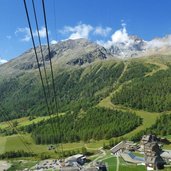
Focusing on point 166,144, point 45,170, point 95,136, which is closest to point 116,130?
point 95,136

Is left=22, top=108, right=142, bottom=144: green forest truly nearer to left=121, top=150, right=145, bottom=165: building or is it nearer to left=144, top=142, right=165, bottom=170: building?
left=121, top=150, right=145, bottom=165: building

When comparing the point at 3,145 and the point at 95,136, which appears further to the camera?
the point at 3,145

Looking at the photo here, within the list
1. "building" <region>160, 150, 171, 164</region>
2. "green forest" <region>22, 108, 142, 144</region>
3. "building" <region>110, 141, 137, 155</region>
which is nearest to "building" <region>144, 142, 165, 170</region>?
"building" <region>160, 150, 171, 164</region>

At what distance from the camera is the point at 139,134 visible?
6137 inches

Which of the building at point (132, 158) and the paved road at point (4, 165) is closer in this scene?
the building at point (132, 158)

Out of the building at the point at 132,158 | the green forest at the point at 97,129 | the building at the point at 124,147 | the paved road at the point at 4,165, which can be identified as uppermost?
the green forest at the point at 97,129

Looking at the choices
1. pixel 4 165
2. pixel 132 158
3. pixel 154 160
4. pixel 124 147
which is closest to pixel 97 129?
pixel 124 147

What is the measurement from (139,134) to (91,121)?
47.1m

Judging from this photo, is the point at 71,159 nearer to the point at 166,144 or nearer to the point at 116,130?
the point at 166,144

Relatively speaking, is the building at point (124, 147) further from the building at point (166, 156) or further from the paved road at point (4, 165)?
the paved road at point (4, 165)

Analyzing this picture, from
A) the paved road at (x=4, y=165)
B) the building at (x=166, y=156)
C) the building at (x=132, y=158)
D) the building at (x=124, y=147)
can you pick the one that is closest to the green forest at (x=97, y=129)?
the paved road at (x=4, y=165)

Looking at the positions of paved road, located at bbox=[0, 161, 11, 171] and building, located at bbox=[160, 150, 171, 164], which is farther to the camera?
paved road, located at bbox=[0, 161, 11, 171]

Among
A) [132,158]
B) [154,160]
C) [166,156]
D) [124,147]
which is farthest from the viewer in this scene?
[124,147]

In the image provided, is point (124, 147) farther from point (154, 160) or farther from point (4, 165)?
point (4, 165)
